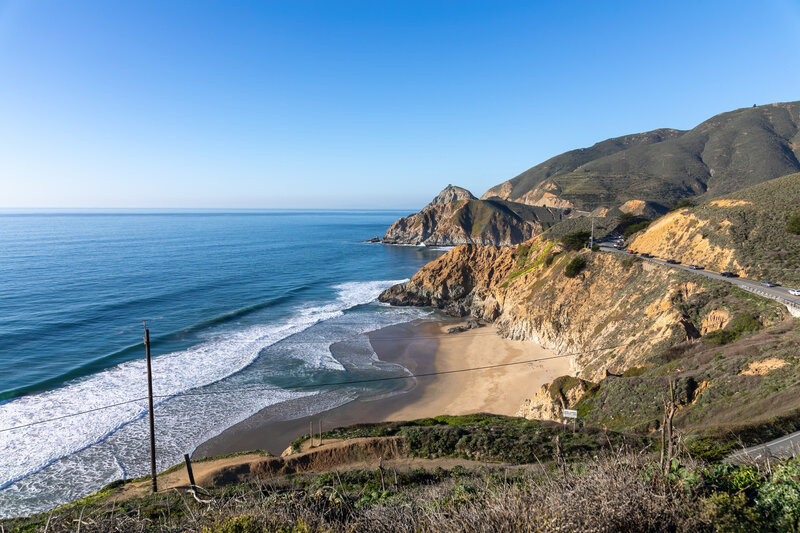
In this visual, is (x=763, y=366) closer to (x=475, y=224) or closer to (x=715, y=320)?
(x=715, y=320)

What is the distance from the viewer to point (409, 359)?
3872 centimetres

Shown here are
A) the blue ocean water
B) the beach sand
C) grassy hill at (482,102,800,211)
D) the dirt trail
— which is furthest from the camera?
grassy hill at (482,102,800,211)

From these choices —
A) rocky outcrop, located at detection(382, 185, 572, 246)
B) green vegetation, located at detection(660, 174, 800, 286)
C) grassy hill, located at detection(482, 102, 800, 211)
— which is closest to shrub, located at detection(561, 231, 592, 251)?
green vegetation, located at detection(660, 174, 800, 286)

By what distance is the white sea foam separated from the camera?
831 inches

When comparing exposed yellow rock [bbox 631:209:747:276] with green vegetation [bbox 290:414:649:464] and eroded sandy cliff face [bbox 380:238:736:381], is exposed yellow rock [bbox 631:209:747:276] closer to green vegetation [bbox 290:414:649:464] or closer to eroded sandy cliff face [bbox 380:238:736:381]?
eroded sandy cliff face [bbox 380:238:736:381]

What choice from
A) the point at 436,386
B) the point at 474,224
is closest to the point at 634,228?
the point at 436,386

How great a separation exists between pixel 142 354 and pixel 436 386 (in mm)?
26879

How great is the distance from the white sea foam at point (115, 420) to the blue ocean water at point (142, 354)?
9cm

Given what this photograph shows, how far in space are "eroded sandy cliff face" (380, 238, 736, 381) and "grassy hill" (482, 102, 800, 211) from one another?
182 feet

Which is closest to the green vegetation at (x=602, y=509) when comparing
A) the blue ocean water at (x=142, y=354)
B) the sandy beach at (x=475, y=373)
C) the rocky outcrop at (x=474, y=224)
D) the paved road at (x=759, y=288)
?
the blue ocean water at (x=142, y=354)

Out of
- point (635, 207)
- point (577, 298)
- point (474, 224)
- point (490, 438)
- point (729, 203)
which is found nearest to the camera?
point (490, 438)

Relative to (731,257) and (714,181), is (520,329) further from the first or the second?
(714,181)

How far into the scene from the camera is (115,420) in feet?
87.7

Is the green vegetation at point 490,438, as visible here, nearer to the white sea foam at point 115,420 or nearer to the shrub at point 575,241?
the white sea foam at point 115,420
